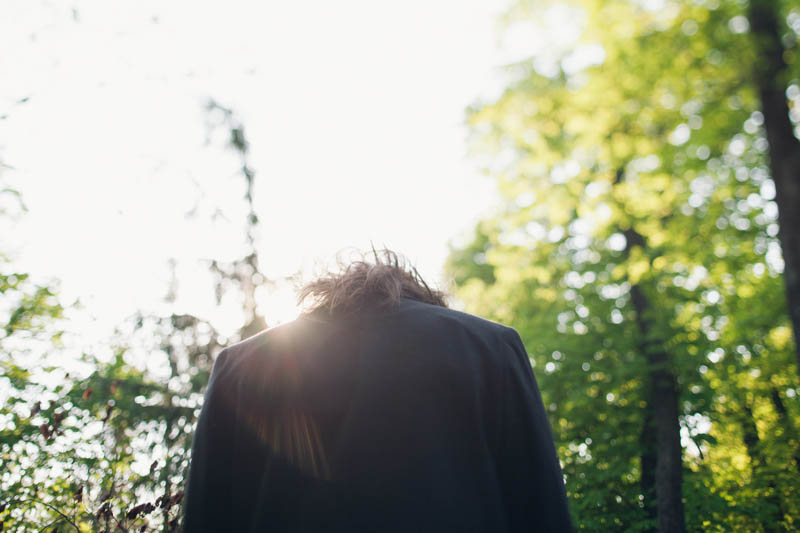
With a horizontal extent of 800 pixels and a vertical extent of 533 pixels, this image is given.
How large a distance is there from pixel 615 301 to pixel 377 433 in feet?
22.2

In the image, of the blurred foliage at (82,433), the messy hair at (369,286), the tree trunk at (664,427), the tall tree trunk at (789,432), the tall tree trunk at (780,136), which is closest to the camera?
the messy hair at (369,286)

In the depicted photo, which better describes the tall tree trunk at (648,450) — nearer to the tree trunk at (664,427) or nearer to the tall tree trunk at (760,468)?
the tree trunk at (664,427)

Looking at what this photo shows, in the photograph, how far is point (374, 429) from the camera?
Answer: 1457mm

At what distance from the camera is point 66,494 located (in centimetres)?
261

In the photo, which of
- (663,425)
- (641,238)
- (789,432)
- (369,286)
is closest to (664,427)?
(663,425)

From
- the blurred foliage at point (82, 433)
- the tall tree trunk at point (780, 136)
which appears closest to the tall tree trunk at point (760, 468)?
the tall tree trunk at point (780, 136)

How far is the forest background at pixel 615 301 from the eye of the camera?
2877 mm

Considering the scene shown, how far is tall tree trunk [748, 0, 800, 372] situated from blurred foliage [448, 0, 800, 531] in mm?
155

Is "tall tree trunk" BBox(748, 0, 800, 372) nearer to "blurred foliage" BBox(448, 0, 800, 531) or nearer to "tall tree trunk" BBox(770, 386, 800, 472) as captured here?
"blurred foliage" BBox(448, 0, 800, 531)

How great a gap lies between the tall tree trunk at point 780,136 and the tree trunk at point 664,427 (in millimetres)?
1746

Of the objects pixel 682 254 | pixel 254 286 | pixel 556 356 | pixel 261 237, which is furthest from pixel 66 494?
pixel 682 254

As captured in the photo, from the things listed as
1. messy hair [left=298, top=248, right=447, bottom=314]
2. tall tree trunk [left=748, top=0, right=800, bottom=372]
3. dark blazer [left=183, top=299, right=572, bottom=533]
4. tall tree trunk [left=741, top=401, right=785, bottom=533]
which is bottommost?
tall tree trunk [left=741, top=401, right=785, bottom=533]

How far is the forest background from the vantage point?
2877 mm

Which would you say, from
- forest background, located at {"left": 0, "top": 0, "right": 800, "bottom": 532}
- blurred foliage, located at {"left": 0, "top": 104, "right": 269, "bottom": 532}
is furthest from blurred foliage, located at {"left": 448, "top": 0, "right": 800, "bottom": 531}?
blurred foliage, located at {"left": 0, "top": 104, "right": 269, "bottom": 532}
